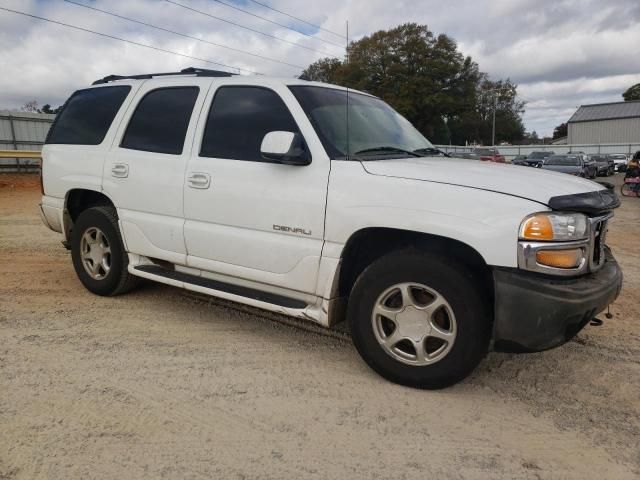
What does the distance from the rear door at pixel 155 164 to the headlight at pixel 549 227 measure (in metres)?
2.59

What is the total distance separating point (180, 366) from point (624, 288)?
4.68 m

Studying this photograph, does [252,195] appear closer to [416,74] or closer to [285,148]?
[285,148]

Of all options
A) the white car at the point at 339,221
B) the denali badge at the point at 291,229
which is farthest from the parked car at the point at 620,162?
the denali badge at the point at 291,229

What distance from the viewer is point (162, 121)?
176 inches

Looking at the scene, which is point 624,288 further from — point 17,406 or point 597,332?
point 17,406

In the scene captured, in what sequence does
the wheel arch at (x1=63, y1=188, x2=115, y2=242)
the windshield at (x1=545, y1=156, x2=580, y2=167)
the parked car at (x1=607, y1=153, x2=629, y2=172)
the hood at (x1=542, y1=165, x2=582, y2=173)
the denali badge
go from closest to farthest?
1. the denali badge
2. the wheel arch at (x1=63, y1=188, x2=115, y2=242)
3. the hood at (x1=542, y1=165, x2=582, y2=173)
4. the windshield at (x1=545, y1=156, x2=580, y2=167)
5. the parked car at (x1=607, y1=153, x2=629, y2=172)

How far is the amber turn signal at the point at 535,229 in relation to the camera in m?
2.84

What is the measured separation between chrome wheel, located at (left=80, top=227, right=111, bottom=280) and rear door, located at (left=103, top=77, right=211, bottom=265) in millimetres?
433

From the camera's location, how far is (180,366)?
11.8ft

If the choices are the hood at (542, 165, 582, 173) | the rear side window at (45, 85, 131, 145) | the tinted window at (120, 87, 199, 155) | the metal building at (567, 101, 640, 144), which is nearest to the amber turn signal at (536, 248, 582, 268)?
the tinted window at (120, 87, 199, 155)

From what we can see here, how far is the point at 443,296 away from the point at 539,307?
0.52 m

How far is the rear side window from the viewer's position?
4.90m

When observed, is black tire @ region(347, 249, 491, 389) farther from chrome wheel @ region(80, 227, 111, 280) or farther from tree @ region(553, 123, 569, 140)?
tree @ region(553, 123, 569, 140)

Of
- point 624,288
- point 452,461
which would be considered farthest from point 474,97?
point 452,461
